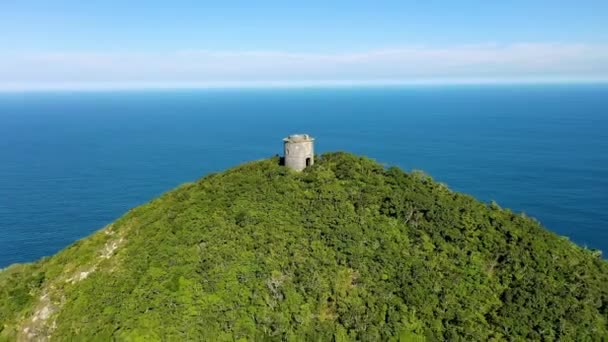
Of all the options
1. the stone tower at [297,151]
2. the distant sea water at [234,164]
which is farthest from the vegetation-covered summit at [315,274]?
the distant sea water at [234,164]

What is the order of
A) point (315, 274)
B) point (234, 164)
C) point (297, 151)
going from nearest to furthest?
point (315, 274) → point (297, 151) → point (234, 164)

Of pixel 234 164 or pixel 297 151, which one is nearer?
pixel 297 151

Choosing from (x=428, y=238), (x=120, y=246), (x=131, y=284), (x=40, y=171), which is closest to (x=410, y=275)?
(x=428, y=238)

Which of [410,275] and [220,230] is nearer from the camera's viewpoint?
[410,275]

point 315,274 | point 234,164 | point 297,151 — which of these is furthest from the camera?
point 234,164

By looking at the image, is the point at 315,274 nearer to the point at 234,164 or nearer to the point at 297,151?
the point at 297,151

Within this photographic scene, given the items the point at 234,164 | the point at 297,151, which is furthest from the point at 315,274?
the point at 234,164

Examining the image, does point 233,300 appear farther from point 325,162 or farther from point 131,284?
point 325,162

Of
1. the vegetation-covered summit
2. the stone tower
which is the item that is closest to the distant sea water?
the vegetation-covered summit
